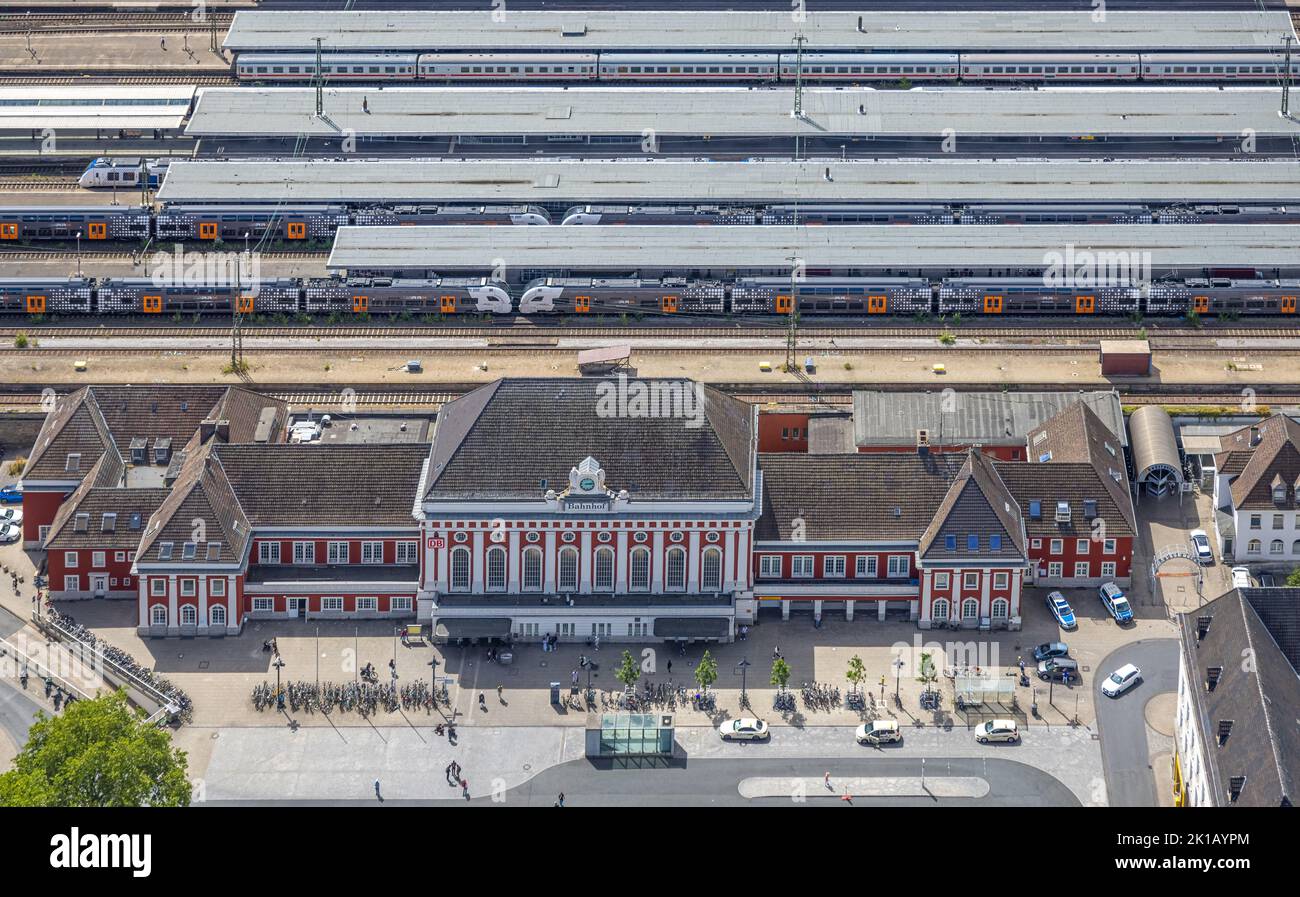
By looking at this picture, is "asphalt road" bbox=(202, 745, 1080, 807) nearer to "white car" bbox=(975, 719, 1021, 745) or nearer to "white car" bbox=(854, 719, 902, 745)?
"white car" bbox=(975, 719, 1021, 745)

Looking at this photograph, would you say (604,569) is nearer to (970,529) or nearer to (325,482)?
(325,482)

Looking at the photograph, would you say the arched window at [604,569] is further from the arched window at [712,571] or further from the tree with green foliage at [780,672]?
the tree with green foliage at [780,672]

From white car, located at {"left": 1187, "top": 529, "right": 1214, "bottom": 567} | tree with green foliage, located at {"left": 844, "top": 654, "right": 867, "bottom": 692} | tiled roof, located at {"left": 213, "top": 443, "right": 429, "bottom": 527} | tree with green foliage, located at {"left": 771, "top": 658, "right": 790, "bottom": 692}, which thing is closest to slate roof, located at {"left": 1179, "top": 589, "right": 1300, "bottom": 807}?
tree with green foliage, located at {"left": 844, "top": 654, "right": 867, "bottom": 692}

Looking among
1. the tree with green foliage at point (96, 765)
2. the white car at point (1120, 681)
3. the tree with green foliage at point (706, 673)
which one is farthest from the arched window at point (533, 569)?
the white car at point (1120, 681)

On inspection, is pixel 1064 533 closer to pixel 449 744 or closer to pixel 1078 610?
pixel 1078 610

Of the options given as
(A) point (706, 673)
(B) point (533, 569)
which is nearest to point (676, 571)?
(B) point (533, 569)
